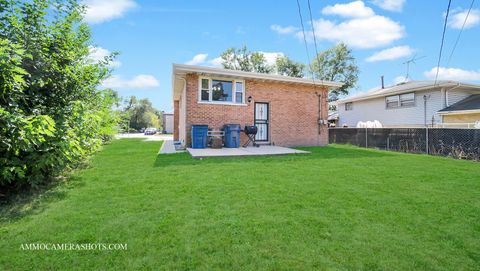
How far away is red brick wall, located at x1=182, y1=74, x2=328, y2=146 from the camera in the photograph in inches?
385

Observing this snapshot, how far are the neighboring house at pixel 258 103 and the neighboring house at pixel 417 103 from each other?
689 centimetres

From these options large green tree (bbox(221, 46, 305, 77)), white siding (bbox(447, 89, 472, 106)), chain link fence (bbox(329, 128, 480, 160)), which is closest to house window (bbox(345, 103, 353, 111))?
white siding (bbox(447, 89, 472, 106))

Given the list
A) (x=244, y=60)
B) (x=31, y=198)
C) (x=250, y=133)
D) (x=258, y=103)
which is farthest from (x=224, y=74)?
(x=244, y=60)

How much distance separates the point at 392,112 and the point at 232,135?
42.2ft

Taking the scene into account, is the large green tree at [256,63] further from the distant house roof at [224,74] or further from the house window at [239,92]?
the house window at [239,92]

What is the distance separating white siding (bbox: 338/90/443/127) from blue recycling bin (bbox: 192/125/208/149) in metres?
13.5

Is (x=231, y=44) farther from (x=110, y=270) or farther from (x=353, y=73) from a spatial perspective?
(x=110, y=270)

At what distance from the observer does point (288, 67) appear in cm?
3077

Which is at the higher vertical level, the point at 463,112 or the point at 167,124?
the point at 167,124

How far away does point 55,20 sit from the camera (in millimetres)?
4266

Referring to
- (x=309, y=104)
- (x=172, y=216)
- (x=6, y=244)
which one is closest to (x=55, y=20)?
(x=6, y=244)

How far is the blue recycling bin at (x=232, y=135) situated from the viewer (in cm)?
973

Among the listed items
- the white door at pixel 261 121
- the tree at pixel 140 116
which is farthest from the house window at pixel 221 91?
the tree at pixel 140 116

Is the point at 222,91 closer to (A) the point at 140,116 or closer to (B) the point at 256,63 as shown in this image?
(B) the point at 256,63
